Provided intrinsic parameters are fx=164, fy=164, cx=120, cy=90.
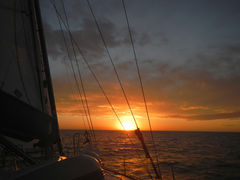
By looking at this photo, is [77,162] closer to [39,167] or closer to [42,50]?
[39,167]

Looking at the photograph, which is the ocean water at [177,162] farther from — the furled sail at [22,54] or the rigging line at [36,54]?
the furled sail at [22,54]

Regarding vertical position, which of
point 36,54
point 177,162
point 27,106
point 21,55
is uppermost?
point 36,54

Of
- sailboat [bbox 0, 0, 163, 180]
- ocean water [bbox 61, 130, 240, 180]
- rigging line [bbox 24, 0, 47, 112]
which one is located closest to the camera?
sailboat [bbox 0, 0, 163, 180]

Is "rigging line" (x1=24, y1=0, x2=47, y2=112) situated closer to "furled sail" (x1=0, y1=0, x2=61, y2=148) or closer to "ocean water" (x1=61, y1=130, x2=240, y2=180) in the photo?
"furled sail" (x1=0, y1=0, x2=61, y2=148)

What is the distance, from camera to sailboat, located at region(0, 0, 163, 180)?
5.52 feet

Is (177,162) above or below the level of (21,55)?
below

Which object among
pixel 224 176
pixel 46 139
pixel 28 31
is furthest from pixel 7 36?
pixel 224 176

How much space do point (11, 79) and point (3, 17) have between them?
161cm

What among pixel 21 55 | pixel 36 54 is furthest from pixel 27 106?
pixel 36 54

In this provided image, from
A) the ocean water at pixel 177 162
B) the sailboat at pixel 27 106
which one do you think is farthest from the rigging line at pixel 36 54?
the ocean water at pixel 177 162

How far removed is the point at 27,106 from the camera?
1686 millimetres

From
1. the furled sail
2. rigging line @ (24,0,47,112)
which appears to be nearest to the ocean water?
rigging line @ (24,0,47,112)

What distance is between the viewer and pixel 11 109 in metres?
1.53

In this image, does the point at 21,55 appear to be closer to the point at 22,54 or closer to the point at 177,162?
the point at 22,54
